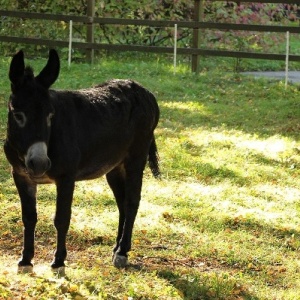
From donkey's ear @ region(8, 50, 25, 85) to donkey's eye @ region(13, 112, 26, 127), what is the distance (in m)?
0.22

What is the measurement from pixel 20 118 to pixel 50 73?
42 centimetres

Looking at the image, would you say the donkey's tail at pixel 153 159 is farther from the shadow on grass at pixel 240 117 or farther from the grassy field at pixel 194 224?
the shadow on grass at pixel 240 117

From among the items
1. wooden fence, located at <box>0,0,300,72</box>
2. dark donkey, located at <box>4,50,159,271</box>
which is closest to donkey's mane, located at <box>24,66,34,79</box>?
dark donkey, located at <box>4,50,159,271</box>

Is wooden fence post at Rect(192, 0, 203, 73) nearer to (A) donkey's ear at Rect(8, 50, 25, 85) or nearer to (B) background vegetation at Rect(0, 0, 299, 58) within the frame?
(B) background vegetation at Rect(0, 0, 299, 58)

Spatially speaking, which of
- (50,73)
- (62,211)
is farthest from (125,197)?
(50,73)

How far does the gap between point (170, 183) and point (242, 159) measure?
5.02 ft

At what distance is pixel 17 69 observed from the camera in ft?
18.7

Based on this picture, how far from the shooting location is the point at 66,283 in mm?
5625

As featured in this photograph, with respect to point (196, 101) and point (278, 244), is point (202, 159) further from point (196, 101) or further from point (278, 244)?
point (196, 101)

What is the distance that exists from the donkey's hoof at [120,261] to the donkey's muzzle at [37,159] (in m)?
1.38

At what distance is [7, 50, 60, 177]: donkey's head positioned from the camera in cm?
548

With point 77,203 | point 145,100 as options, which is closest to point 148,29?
point 77,203

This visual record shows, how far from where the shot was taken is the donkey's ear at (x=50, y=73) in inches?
227

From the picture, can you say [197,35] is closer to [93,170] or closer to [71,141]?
[93,170]
